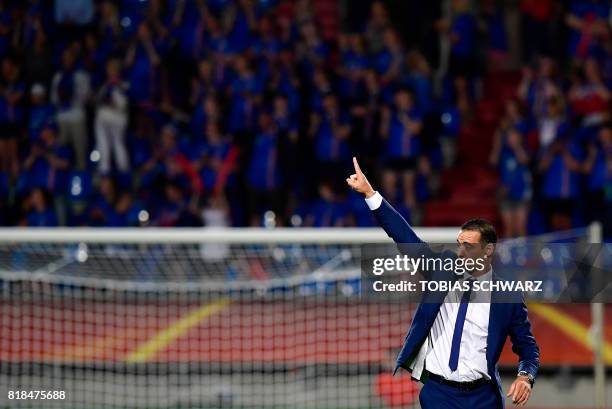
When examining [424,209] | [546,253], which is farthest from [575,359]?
[424,209]

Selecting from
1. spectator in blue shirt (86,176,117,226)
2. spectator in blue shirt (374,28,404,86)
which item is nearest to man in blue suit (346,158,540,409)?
spectator in blue shirt (86,176,117,226)

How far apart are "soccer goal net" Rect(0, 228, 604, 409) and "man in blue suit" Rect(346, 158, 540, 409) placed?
94.2 inches

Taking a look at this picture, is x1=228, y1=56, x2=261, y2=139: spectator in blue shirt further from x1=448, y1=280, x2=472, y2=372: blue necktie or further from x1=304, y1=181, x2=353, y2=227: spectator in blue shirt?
x1=448, y1=280, x2=472, y2=372: blue necktie

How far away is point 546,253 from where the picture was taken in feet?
44.6

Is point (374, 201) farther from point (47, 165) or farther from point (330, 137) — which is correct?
point (47, 165)

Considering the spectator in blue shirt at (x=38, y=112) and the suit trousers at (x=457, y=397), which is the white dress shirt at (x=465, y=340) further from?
the spectator in blue shirt at (x=38, y=112)

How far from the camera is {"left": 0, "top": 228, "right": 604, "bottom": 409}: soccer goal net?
10.6 meters

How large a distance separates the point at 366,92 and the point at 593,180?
3.05m

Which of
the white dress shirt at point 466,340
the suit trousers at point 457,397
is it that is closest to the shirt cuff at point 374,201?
the white dress shirt at point 466,340

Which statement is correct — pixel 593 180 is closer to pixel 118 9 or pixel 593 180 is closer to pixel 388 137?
pixel 388 137

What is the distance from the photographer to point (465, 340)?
6.80 m

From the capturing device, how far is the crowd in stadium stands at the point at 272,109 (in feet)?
50.2

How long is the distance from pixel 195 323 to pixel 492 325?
659 cm

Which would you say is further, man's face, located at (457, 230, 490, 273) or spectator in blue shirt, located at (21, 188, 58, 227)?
spectator in blue shirt, located at (21, 188, 58, 227)
